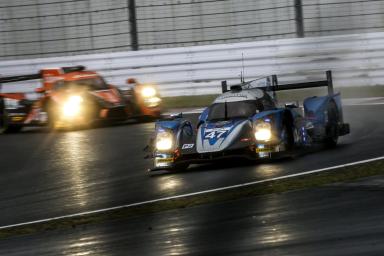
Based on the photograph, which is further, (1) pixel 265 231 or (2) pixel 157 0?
(2) pixel 157 0

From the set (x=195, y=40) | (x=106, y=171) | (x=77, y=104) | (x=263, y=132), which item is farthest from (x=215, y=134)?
(x=195, y=40)

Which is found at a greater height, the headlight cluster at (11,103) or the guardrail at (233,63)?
the guardrail at (233,63)

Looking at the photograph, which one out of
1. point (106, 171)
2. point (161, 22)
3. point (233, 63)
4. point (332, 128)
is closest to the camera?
point (106, 171)

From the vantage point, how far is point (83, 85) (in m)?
18.7

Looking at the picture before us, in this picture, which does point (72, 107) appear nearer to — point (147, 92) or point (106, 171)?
point (147, 92)

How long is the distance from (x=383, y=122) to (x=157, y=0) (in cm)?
804

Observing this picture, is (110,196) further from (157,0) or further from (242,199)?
(157,0)

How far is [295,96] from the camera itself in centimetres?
2120

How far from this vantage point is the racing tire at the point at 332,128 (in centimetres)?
1332

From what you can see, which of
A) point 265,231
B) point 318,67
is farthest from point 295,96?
point 265,231

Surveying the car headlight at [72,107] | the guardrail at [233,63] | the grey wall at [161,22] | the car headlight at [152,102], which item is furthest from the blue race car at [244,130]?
the grey wall at [161,22]

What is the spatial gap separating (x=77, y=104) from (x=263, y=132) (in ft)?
23.0

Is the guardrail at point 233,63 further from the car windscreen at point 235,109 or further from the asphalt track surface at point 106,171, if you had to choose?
the car windscreen at point 235,109

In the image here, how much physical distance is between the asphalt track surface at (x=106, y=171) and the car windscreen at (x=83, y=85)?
1.82m
